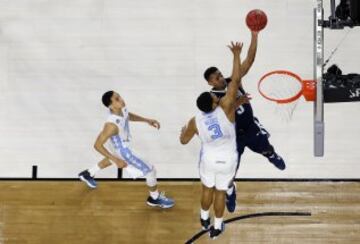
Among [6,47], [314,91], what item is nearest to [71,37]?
[6,47]

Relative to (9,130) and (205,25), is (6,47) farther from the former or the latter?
(205,25)

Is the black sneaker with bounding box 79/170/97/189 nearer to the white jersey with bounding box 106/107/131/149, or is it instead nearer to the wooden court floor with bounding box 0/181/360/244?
the wooden court floor with bounding box 0/181/360/244

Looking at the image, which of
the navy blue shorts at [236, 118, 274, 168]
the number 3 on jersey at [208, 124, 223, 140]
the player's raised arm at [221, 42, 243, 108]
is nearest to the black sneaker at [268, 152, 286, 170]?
the navy blue shorts at [236, 118, 274, 168]

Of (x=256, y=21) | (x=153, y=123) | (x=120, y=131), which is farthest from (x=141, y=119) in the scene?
(x=256, y=21)

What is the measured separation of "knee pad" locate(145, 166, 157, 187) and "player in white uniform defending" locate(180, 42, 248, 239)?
652 millimetres

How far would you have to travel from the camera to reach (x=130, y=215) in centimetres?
685

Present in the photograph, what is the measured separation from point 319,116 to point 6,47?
407cm

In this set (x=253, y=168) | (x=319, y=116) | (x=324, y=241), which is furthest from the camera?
(x=253, y=168)

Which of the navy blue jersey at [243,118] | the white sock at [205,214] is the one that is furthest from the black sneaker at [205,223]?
the navy blue jersey at [243,118]

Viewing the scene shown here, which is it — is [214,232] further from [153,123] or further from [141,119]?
[141,119]

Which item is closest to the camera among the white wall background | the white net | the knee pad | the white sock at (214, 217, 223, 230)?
the white sock at (214, 217, 223, 230)

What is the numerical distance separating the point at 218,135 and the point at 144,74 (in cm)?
193

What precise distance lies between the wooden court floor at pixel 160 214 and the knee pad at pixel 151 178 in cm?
31

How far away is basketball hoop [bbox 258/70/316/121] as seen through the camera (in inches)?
274
